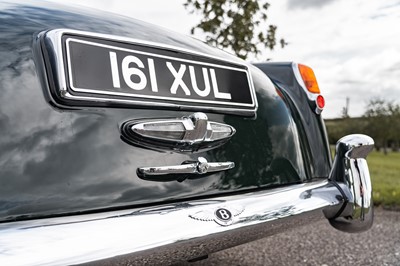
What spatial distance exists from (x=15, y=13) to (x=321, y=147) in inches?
53.9

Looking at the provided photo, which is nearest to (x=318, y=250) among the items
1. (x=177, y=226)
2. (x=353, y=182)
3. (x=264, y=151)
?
(x=353, y=182)

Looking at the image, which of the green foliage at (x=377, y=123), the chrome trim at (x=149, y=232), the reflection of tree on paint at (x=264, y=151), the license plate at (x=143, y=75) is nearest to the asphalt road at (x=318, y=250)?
the reflection of tree on paint at (x=264, y=151)


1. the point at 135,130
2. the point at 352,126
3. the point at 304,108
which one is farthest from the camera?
the point at 352,126

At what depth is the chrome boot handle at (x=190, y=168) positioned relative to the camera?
52.6 inches

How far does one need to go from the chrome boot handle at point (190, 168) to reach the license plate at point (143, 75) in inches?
7.3

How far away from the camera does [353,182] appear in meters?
1.87

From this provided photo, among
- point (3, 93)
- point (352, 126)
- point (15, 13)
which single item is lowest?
point (352, 126)

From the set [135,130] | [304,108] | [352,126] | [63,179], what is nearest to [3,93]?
[63,179]

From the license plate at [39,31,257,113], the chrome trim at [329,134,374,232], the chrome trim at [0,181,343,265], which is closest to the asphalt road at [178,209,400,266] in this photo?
the chrome trim at [329,134,374,232]

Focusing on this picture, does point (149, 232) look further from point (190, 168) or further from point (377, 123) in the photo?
point (377, 123)

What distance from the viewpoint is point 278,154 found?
180 centimetres

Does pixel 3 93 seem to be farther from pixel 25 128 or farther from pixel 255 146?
pixel 255 146

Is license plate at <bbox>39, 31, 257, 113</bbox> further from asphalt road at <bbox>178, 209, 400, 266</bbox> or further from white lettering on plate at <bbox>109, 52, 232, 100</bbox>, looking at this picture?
asphalt road at <bbox>178, 209, 400, 266</bbox>

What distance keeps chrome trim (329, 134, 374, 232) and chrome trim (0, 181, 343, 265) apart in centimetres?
27
